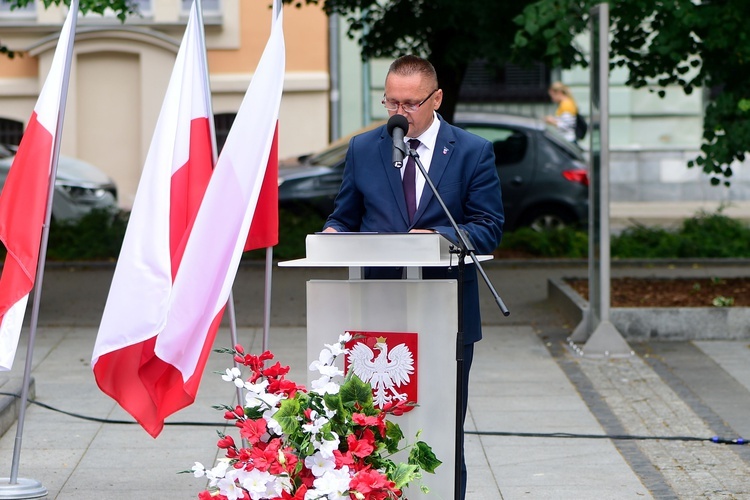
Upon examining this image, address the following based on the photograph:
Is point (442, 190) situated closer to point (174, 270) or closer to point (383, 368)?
point (383, 368)

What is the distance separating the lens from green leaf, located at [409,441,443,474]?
4215 mm

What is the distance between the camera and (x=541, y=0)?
983 centimetres

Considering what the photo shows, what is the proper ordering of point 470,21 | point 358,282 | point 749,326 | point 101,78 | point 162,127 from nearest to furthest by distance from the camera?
point 358,282 → point 162,127 → point 749,326 → point 470,21 → point 101,78

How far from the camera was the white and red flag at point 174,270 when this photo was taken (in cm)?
486

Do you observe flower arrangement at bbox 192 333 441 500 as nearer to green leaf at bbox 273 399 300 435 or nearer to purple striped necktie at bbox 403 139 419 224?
green leaf at bbox 273 399 300 435

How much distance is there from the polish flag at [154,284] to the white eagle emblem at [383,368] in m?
0.82

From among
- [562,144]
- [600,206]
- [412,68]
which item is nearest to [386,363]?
[412,68]

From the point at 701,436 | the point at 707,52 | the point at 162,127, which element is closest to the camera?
the point at 162,127

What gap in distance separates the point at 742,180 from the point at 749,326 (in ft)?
46.2

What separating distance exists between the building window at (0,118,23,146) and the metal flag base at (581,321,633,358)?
1598 cm

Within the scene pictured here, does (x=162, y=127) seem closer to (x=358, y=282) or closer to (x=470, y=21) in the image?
(x=358, y=282)

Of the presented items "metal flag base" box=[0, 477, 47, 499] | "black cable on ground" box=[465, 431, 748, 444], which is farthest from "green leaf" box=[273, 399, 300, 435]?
"black cable on ground" box=[465, 431, 748, 444]

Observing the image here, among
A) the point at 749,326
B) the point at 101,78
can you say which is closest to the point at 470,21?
the point at 749,326

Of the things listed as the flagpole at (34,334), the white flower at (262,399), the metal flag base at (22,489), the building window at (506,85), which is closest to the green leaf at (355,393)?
the white flower at (262,399)
